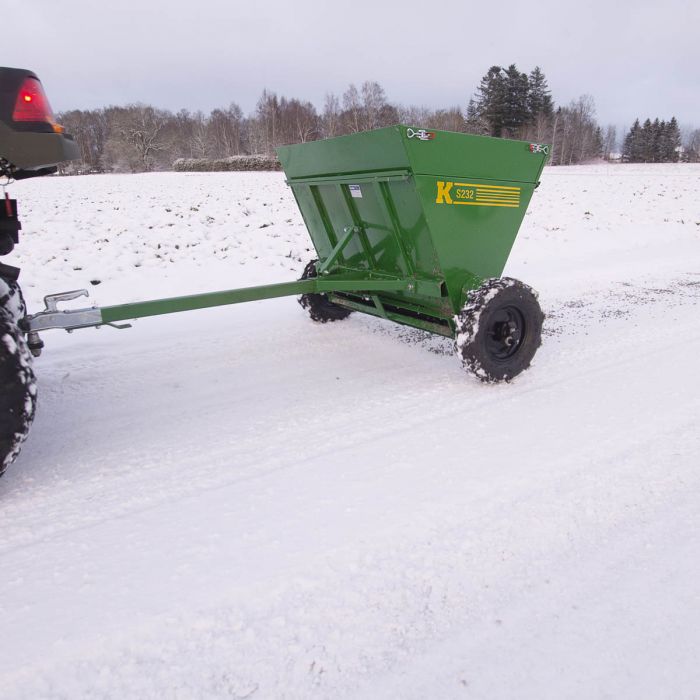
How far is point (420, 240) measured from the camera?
387cm

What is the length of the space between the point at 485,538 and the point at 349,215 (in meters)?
2.93

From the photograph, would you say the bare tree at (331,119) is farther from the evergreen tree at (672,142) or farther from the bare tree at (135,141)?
the evergreen tree at (672,142)

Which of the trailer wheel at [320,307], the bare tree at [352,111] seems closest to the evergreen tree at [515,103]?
the bare tree at [352,111]

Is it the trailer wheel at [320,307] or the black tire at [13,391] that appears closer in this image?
the black tire at [13,391]

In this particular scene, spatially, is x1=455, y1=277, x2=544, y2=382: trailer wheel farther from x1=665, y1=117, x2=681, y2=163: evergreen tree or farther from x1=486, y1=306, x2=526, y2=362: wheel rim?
x1=665, y1=117, x2=681, y2=163: evergreen tree

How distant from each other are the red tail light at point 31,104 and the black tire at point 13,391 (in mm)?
900

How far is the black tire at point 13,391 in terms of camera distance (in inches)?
94.3

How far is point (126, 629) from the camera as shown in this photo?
1.85 m

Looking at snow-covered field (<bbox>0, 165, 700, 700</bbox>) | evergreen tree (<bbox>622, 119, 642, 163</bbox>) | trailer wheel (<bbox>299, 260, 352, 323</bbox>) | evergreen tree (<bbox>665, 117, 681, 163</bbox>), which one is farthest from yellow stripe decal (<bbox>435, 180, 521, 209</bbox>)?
evergreen tree (<bbox>622, 119, 642, 163</bbox>)

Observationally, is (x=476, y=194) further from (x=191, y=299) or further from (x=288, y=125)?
(x=288, y=125)

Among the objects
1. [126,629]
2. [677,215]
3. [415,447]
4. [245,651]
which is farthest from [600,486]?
[677,215]

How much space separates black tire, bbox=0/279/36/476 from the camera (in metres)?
2.40

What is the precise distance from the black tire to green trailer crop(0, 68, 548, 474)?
17.7 inches

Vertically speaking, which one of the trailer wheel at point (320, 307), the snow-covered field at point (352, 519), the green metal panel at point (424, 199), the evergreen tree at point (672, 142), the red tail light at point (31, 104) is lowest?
the snow-covered field at point (352, 519)
